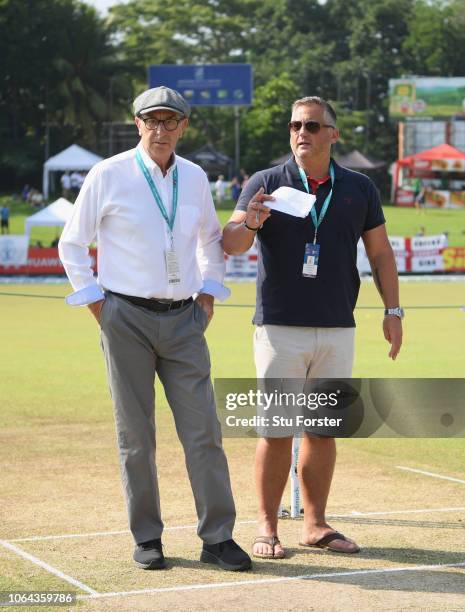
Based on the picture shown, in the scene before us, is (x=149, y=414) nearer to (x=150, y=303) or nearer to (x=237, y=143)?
(x=150, y=303)

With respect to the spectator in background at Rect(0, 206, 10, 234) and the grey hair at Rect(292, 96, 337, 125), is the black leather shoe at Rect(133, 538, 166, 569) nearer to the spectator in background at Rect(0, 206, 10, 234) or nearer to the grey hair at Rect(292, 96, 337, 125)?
the grey hair at Rect(292, 96, 337, 125)

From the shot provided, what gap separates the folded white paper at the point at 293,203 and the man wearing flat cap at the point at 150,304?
1.21 feet

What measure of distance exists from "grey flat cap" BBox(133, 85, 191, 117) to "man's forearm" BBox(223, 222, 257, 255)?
1.94ft

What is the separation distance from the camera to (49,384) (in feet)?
45.6

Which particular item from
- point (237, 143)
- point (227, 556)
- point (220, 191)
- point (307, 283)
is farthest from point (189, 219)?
point (237, 143)

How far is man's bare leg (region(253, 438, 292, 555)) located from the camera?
6309 millimetres

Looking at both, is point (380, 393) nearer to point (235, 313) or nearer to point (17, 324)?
point (17, 324)

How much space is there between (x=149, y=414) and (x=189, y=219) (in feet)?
3.09

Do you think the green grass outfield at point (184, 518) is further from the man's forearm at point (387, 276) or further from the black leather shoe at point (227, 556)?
the man's forearm at point (387, 276)

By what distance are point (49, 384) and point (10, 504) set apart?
6.54 m

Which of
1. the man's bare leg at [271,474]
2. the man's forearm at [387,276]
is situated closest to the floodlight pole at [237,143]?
the man's forearm at [387,276]

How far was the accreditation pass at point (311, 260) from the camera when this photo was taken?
6.19 meters

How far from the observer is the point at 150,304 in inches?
236

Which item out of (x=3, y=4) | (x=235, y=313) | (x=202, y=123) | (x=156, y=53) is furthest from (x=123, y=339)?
(x=156, y=53)
